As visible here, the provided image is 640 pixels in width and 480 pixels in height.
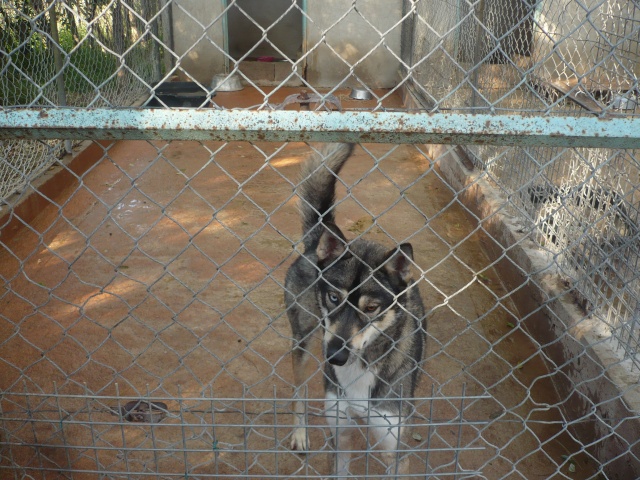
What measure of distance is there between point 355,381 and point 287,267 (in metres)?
2.11

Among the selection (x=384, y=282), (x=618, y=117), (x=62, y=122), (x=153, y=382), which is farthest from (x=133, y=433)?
(x=618, y=117)

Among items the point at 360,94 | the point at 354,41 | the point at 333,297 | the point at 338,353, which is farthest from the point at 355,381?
the point at 354,41

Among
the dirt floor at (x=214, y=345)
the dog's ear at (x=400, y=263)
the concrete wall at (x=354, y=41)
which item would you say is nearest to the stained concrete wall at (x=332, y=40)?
the concrete wall at (x=354, y=41)

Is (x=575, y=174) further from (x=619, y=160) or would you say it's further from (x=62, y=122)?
(x=62, y=122)

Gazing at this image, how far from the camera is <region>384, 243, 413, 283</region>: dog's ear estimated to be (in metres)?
2.56

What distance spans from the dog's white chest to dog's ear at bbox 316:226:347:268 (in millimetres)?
531

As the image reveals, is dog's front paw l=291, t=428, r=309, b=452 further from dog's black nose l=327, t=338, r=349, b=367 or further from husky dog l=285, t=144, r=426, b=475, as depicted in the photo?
dog's black nose l=327, t=338, r=349, b=367

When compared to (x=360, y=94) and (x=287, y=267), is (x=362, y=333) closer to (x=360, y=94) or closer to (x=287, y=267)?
(x=287, y=267)

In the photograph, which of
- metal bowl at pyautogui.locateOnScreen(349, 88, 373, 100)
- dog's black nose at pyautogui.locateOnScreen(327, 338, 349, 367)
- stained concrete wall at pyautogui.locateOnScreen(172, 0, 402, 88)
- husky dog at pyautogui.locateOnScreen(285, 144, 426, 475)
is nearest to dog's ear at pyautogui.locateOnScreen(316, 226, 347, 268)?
husky dog at pyautogui.locateOnScreen(285, 144, 426, 475)

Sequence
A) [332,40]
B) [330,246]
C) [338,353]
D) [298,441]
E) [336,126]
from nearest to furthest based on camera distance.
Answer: [336,126] < [338,353] < [330,246] < [298,441] < [332,40]

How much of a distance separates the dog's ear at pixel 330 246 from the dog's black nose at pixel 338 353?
421 millimetres

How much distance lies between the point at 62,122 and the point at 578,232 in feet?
11.2

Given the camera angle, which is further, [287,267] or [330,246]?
[287,267]

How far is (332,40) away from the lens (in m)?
11.5
